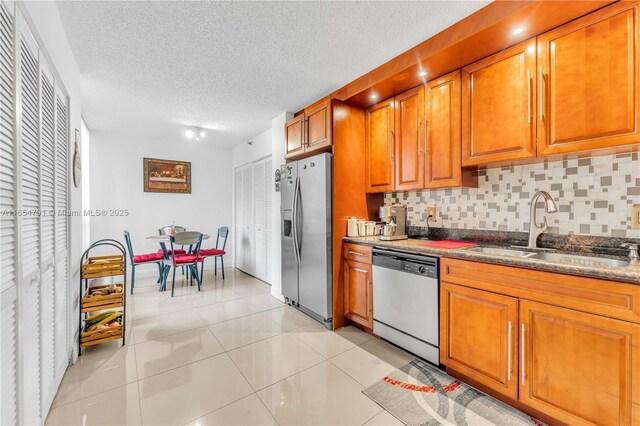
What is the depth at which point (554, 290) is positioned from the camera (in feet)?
4.86

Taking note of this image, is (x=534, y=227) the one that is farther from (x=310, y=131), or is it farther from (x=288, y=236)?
(x=288, y=236)

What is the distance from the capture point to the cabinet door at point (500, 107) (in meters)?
1.84

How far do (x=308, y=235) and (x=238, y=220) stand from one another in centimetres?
296

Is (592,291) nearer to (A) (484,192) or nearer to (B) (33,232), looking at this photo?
(A) (484,192)

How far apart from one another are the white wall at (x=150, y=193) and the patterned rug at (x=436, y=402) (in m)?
4.55

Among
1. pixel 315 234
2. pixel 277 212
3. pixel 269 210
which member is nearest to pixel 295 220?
pixel 315 234

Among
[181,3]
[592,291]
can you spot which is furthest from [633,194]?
[181,3]

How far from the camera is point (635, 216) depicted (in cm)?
169

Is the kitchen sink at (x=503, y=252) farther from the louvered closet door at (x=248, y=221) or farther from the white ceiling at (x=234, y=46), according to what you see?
the louvered closet door at (x=248, y=221)

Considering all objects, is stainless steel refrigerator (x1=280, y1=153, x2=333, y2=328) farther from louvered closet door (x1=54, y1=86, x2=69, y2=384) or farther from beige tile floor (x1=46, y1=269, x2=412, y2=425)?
louvered closet door (x1=54, y1=86, x2=69, y2=384)

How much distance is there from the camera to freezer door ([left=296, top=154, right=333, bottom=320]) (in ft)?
9.31

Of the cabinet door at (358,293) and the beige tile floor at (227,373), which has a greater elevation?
the cabinet door at (358,293)

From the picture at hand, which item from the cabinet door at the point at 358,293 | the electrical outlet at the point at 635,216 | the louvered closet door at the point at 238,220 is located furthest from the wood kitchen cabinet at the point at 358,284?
the louvered closet door at the point at 238,220

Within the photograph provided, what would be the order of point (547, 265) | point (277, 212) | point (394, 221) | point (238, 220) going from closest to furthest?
1. point (547, 265)
2. point (394, 221)
3. point (277, 212)
4. point (238, 220)
